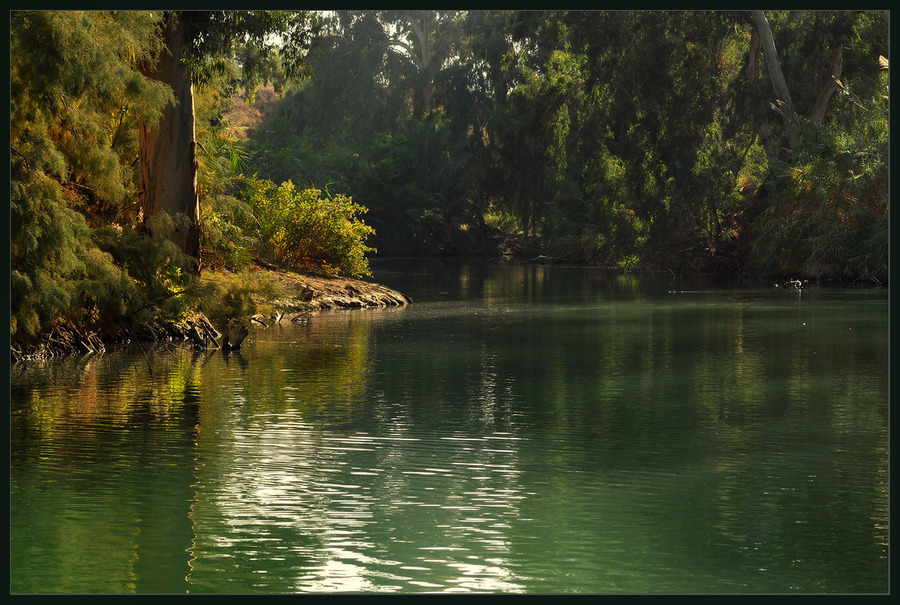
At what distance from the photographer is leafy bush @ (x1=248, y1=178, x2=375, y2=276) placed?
34.5 meters

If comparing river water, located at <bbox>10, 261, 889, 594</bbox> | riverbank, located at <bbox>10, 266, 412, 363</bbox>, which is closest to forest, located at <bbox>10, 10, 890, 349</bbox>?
riverbank, located at <bbox>10, 266, 412, 363</bbox>

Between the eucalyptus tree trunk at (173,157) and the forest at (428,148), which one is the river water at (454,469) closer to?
the forest at (428,148)

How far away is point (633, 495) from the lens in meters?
10.5

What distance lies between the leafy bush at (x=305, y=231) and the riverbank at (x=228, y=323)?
23.1 inches

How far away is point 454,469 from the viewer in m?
11.7

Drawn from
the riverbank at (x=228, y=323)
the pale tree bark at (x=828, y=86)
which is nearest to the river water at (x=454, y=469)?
the riverbank at (x=228, y=323)

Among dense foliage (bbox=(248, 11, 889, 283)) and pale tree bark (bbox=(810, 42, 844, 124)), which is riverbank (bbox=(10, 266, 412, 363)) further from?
pale tree bark (bbox=(810, 42, 844, 124))

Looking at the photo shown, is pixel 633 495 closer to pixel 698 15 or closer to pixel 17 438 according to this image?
pixel 17 438

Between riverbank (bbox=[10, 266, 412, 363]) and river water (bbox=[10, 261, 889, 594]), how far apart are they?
0.56 meters

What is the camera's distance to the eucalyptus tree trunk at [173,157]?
24.2m

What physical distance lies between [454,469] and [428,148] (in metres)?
68.4

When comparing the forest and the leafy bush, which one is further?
the leafy bush

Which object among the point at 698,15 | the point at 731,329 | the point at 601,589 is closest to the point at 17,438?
the point at 601,589

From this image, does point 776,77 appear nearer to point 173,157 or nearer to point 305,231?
point 305,231
